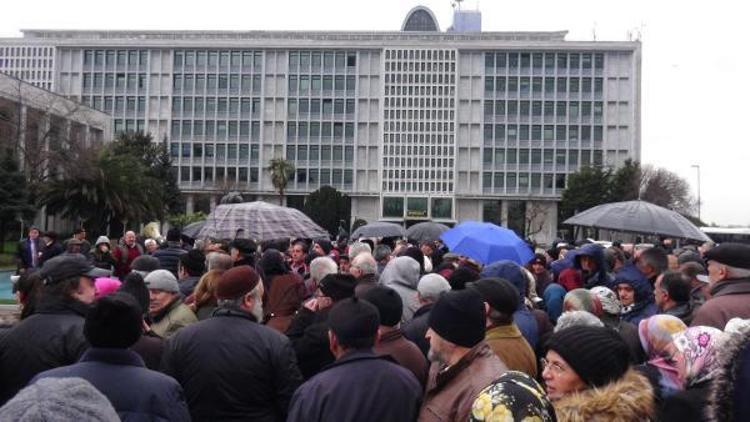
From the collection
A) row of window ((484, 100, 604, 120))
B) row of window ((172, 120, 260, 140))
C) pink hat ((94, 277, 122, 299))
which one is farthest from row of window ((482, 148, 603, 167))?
pink hat ((94, 277, 122, 299))

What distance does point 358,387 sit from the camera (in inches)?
128

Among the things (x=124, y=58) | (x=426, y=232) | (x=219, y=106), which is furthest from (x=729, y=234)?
(x=124, y=58)

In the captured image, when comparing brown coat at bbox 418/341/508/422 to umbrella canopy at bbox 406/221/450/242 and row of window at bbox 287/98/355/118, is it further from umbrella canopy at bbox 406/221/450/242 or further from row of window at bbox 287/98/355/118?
row of window at bbox 287/98/355/118

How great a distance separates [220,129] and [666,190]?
4884 cm

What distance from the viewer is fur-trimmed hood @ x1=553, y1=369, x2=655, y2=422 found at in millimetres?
2350

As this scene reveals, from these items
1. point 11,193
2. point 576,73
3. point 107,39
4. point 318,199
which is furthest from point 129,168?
point 576,73

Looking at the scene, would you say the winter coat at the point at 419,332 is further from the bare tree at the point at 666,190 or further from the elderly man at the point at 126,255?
the bare tree at the point at 666,190

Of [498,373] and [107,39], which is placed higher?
[107,39]

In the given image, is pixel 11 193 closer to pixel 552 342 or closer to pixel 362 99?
pixel 552 342

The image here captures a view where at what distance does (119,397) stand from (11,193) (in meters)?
36.2

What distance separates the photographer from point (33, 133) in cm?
4262

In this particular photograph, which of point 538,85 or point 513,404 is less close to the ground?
point 538,85

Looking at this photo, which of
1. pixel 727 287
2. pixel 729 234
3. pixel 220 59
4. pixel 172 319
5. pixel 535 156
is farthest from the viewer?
pixel 220 59

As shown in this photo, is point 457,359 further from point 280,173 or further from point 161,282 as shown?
point 280,173
